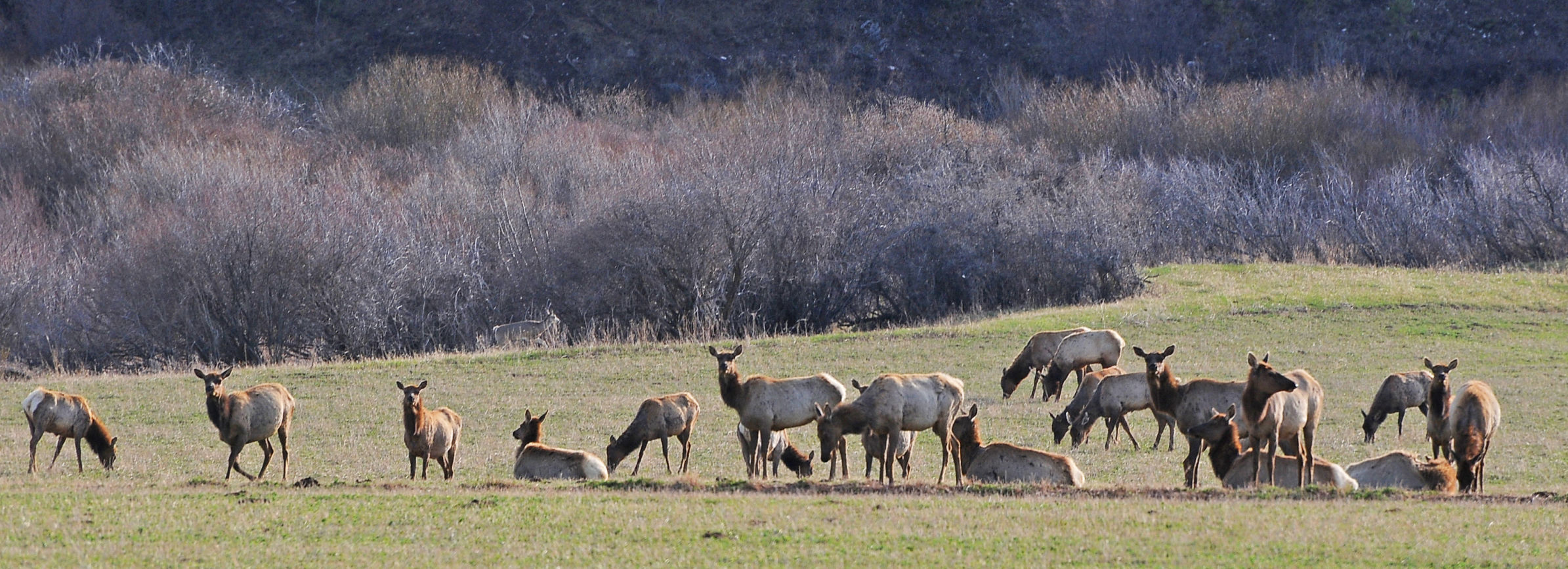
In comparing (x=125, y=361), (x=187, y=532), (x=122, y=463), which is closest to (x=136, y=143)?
(x=125, y=361)

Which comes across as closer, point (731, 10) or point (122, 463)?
point (122, 463)

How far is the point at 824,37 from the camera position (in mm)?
87375

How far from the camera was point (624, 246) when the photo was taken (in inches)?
1654

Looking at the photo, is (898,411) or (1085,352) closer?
(898,411)

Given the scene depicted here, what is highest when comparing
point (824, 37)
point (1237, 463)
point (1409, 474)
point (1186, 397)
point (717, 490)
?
point (824, 37)

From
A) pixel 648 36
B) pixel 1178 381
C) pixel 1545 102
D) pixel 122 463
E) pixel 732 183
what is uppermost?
pixel 648 36

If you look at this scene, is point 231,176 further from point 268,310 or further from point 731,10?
point 731,10

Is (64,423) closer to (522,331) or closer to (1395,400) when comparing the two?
(1395,400)

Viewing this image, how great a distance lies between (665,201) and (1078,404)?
22.1m

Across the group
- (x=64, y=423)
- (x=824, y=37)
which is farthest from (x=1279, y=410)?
(x=824, y=37)

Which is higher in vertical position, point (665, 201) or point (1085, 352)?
point (665, 201)

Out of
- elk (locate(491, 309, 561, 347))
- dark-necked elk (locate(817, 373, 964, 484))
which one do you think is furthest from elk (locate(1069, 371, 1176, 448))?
elk (locate(491, 309, 561, 347))

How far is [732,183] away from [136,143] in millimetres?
27342

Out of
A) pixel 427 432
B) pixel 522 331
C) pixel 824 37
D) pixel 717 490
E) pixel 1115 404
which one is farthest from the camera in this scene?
pixel 824 37
